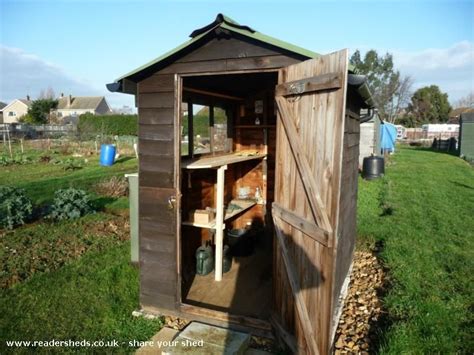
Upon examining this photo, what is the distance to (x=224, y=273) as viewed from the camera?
18.2 feet

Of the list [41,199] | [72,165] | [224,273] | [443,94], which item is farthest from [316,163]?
[443,94]

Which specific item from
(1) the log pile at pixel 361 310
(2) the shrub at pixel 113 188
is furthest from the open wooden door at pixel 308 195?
(2) the shrub at pixel 113 188

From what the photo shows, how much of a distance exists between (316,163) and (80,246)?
16.2 ft

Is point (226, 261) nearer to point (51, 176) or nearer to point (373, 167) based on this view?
point (373, 167)

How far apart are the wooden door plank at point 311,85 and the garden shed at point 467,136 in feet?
73.7

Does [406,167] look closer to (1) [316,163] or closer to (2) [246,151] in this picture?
(2) [246,151]

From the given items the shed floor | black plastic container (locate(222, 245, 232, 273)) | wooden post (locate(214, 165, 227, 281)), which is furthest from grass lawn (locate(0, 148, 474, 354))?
black plastic container (locate(222, 245, 232, 273))

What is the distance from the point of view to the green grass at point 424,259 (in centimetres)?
368

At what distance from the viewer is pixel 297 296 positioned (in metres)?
3.41

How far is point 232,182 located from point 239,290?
2491 mm

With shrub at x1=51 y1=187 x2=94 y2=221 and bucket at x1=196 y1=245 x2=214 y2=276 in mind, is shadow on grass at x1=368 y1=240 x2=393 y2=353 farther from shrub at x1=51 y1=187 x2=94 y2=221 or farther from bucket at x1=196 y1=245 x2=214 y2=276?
shrub at x1=51 y1=187 x2=94 y2=221

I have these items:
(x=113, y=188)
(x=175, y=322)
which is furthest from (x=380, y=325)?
(x=113, y=188)

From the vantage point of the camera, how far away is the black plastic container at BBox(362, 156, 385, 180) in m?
13.7

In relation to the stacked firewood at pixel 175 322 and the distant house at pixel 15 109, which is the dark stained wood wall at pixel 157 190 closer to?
the stacked firewood at pixel 175 322
